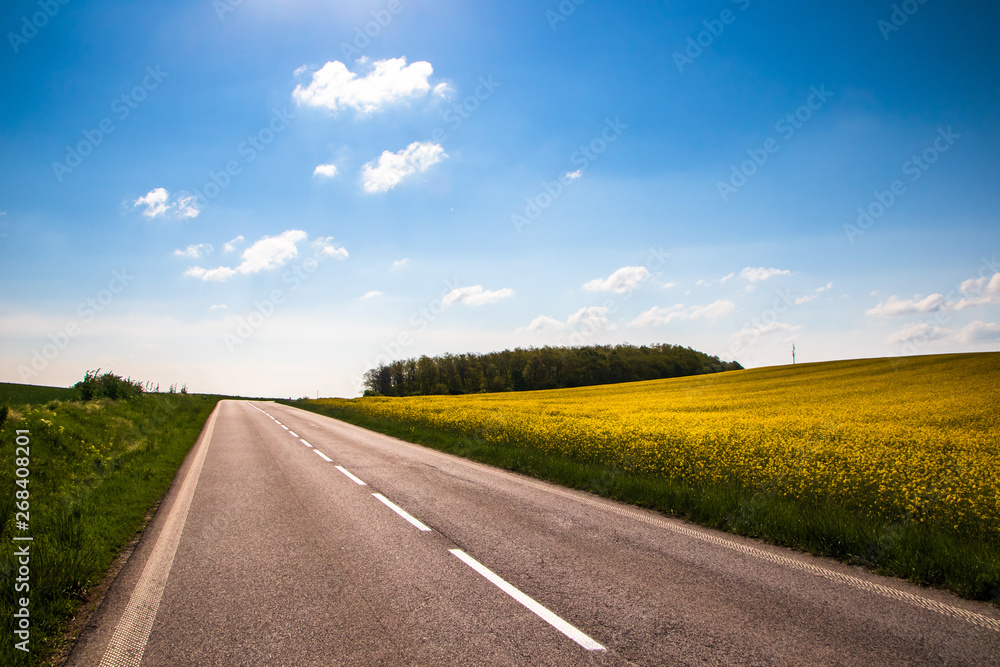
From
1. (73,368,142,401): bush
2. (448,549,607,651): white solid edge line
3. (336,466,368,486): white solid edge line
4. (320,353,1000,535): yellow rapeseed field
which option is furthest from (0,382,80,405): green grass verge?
(448,549,607,651): white solid edge line

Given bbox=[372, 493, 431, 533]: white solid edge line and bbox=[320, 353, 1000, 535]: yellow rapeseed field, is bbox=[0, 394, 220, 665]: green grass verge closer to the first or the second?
bbox=[372, 493, 431, 533]: white solid edge line

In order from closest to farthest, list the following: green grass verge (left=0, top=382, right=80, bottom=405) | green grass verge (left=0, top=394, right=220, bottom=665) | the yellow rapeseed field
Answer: green grass verge (left=0, top=394, right=220, bottom=665) < the yellow rapeseed field < green grass verge (left=0, top=382, right=80, bottom=405)

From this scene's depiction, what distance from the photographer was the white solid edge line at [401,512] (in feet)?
22.7

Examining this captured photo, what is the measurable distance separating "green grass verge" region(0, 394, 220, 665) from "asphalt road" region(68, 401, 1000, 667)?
0.33 metres

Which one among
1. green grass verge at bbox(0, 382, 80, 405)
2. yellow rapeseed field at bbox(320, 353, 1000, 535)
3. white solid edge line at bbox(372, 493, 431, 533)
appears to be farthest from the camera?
green grass verge at bbox(0, 382, 80, 405)

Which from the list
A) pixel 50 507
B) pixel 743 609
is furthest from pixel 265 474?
pixel 743 609

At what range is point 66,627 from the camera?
164 inches

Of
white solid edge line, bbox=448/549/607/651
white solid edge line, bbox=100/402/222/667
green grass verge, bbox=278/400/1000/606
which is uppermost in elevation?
white solid edge line, bbox=100/402/222/667

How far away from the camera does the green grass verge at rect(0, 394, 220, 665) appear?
4340 millimetres

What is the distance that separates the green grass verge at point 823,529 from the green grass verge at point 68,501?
7.67 meters

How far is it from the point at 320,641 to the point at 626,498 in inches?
251

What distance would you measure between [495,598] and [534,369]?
90430 millimetres

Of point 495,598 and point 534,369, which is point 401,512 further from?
point 534,369

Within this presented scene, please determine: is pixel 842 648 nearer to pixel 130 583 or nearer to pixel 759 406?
pixel 130 583
